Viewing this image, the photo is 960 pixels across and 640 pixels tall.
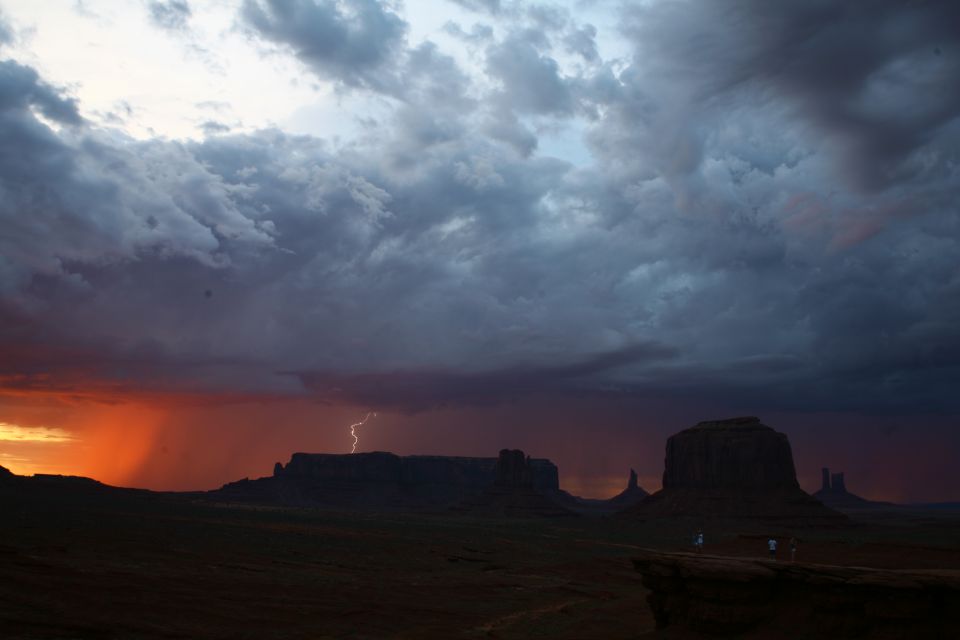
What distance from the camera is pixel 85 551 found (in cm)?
4612

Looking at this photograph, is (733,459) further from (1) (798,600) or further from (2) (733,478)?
(1) (798,600)

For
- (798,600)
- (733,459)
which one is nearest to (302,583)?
(798,600)

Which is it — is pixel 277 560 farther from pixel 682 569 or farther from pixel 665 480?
pixel 665 480

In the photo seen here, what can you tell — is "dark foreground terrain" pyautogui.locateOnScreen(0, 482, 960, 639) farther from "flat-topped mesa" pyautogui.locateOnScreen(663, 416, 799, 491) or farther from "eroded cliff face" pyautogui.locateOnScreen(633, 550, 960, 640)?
"flat-topped mesa" pyautogui.locateOnScreen(663, 416, 799, 491)

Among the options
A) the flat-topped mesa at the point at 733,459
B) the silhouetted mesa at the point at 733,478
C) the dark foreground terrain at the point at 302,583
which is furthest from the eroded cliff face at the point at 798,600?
the flat-topped mesa at the point at 733,459

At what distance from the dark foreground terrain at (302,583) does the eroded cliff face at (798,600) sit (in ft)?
19.7

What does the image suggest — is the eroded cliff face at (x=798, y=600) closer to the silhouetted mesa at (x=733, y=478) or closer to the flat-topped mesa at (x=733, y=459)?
the silhouetted mesa at (x=733, y=478)

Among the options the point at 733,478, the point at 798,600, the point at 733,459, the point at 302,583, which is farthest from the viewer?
the point at 733,459

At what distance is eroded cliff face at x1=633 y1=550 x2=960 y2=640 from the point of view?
66.4 feet

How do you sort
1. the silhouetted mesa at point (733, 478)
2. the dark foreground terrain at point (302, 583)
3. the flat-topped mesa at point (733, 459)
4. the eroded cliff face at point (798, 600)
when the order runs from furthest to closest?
the flat-topped mesa at point (733, 459), the silhouetted mesa at point (733, 478), the dark foreground terrain at point (302, 583), the eroded cliff face at point (798, 600)

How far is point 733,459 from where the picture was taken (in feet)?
541

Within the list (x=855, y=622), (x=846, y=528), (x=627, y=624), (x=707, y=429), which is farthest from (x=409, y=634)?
(x=707, y=429)

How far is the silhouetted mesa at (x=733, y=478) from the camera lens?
15112 centimetres

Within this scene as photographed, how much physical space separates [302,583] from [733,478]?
139m
